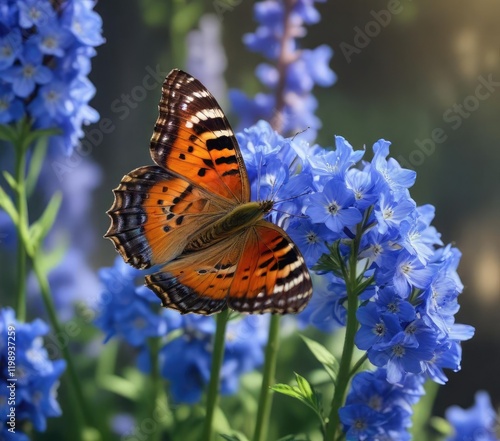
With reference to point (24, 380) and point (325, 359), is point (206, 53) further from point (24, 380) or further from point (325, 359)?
point (325, 359)

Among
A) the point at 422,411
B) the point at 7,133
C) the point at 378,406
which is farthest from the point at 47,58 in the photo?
→ the point at 422,411

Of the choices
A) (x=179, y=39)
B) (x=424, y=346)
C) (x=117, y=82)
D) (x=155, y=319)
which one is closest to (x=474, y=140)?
(x=179, y=39)

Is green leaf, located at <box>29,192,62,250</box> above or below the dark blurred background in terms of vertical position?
below

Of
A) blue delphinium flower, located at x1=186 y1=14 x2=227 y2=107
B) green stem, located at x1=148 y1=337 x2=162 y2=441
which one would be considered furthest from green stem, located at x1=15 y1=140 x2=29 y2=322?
blue delphinium flower, located at x1=186 y1=14 x2=227 y2=107

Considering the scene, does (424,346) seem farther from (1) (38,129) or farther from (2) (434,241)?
(1) (38,129)

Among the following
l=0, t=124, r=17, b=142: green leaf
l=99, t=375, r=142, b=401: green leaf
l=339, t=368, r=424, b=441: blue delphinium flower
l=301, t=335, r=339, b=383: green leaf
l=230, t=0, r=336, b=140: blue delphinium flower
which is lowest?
l=99, t=375, r=142, b=401: green leaf

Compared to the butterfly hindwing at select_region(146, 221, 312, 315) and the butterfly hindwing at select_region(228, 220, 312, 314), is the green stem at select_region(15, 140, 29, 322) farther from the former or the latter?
the butterfly hindwing at select_region(228, 220, 312, 314)
